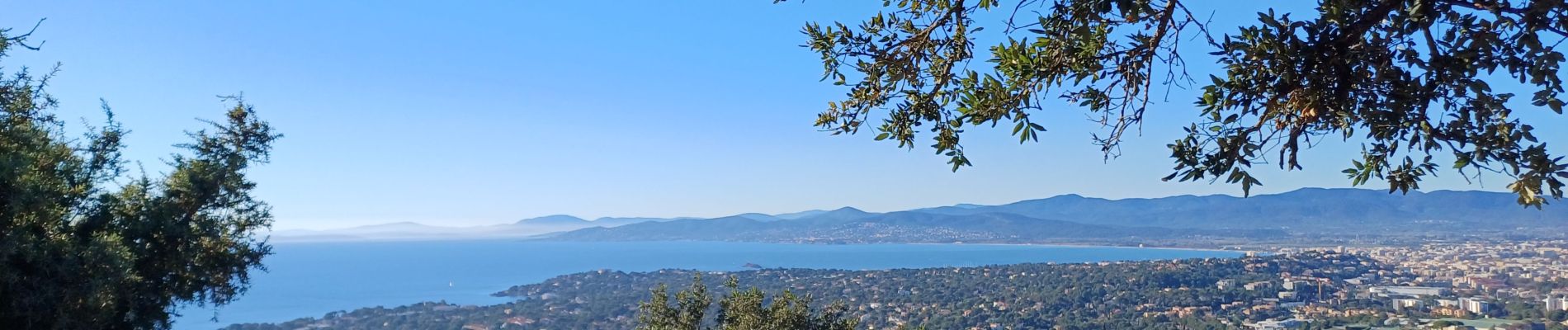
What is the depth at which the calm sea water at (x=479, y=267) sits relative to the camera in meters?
56.4

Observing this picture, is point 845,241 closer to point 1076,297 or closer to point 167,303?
point 1076,297

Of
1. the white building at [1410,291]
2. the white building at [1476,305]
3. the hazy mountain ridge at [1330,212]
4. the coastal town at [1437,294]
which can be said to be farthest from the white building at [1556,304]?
the hazy mountain ridge at [1330,212]

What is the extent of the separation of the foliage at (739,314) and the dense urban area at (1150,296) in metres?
16.3

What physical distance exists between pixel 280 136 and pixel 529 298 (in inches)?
1913

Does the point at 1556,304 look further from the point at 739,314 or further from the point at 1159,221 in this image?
the point at 1159,221

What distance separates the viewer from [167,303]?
582 cm

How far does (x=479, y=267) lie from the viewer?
102 meters

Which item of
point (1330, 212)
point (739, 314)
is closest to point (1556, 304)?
point (739, 314)

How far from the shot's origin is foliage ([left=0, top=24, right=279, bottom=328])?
4.12 m

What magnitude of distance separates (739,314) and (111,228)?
577cm

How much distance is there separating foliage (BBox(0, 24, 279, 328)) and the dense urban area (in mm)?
20836

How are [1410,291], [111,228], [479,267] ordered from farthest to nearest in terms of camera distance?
[479,267] < [1410,291] < [111,228]

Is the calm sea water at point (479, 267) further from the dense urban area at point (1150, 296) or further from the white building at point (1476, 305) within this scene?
the white building at point (1476, 305)

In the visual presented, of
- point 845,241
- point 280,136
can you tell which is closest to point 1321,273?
point 280,136
